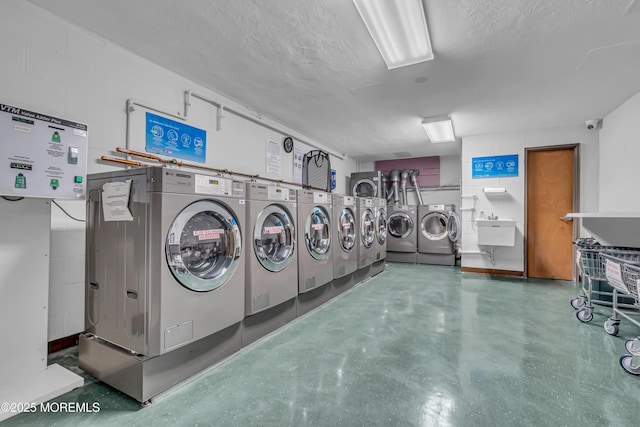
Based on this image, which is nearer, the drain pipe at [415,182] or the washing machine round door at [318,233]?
the washing machine round door at [318,233]

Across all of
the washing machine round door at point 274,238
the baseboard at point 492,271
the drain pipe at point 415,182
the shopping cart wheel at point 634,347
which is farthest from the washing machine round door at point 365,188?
the shopping cart wheel at point 634,347

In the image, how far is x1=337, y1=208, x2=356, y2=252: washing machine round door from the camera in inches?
148

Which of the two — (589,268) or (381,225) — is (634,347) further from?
(381,225)

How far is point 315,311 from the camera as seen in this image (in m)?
3.14

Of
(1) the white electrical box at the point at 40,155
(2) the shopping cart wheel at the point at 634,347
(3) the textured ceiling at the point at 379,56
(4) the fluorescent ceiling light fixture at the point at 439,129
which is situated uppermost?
(3) the textured ceiling at the point at 379,56

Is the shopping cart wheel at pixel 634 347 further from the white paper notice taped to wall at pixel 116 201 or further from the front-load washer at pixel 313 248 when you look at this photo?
the white paper notice taped to wall at pixel 116 201

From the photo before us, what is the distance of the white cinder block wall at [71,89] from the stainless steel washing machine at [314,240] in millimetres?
1713

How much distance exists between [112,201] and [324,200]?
6.79ft

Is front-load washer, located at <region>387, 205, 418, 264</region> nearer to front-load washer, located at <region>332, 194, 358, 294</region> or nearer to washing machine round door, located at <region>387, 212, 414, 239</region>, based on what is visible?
washing machine round door, located at <region>387, 212, 414, 239</region>

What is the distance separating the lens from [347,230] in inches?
159

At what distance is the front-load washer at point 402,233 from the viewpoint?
6.37 metres

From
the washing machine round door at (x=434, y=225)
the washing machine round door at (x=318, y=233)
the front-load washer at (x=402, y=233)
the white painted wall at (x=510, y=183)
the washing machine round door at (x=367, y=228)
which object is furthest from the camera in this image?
the front-load washer at (x=402, y=233)

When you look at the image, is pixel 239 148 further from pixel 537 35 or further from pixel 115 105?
pixel 537 35

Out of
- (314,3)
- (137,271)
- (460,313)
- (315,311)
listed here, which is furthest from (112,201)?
(460,313)
